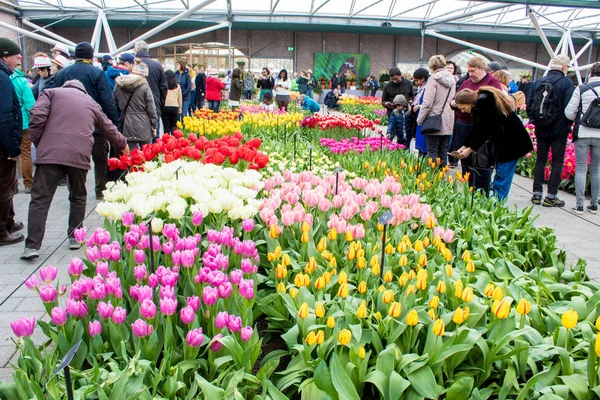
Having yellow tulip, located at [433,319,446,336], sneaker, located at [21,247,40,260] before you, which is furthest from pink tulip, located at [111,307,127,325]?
sneaker, located at [21,247,40,260]

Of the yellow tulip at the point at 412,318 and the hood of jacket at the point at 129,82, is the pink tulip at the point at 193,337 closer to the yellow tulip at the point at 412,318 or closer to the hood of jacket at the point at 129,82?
the yellow tulip at the point at 412,318

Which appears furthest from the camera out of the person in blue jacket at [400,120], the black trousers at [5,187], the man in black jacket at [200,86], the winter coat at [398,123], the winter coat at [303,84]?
the winter coat at [303,84]

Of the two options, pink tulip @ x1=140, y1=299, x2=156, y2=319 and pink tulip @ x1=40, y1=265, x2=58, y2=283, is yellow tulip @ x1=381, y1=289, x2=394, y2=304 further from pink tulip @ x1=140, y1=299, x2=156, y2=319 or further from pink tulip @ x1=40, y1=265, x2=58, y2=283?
pink tulip @ x1=40, y1=265, x2=58, y2=283

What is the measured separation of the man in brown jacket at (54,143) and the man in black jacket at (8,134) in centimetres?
27

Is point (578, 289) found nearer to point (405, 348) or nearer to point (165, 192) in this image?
point (405, 348)

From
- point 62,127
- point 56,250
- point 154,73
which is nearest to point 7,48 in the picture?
point 62,127

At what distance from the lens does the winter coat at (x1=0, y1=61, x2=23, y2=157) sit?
177 inches

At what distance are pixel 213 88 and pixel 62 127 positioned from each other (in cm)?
994

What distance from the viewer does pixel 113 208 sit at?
278 cm

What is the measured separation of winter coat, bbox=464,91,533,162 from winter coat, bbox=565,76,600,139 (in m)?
1.38

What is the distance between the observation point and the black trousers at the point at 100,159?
6145 millimetres

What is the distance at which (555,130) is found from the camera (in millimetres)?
6289

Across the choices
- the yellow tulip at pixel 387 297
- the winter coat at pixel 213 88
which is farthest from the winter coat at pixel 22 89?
the winter coat at pixel 213 88

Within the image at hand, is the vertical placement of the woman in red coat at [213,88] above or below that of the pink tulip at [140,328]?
above
